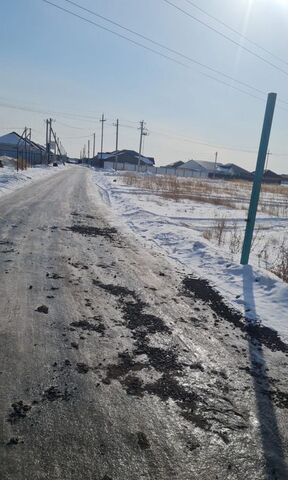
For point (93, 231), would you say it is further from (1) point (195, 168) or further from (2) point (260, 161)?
(1) point (195, 168)

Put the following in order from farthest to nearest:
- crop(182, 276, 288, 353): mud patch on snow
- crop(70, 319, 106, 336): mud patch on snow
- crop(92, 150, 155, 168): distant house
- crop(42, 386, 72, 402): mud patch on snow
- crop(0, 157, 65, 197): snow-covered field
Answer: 1. crop(92, 150, 155, 168): distant house
2. crop(0, 157, 65, 197): snow-covered field
3. crop(182, 276, 288, 353): mud patch on snow
4. crop(70, 319, 106, 336): mud patch on snow
5. crop(42, 386, 72, 402): mud patch on snow

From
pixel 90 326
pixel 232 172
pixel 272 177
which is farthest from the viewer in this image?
pixel 232 172

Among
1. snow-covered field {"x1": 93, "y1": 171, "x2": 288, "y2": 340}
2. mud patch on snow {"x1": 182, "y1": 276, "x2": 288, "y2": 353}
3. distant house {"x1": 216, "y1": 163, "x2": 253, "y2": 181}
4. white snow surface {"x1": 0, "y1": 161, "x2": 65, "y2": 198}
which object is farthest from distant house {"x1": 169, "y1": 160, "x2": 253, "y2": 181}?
mud patch on snow {"x1": 182, "y1": 276, "x2": 288, "y2": 353}

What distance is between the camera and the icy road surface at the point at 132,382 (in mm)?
2473

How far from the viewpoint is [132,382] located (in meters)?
3.34

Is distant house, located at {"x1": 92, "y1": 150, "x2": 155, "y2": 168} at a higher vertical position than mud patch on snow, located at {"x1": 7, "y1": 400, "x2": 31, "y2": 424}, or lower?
higher

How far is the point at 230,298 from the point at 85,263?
2.80 m

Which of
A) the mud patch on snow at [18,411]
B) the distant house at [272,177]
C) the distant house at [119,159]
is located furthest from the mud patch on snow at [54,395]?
the distant house at [272,177]

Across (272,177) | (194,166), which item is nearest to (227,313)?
(272,177)

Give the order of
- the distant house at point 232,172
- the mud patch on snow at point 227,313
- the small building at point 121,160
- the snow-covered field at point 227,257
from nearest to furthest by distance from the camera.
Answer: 1. the mud patch on snow at point 227,313
2. the snow-covered field at point 227,257
3. the small building at point 121,160
4. the distant house at point 232,172

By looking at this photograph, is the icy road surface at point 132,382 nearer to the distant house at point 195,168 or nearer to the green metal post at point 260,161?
the green metal post at point 260,161

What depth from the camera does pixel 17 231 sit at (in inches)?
362

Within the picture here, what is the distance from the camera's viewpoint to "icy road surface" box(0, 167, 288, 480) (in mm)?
2473

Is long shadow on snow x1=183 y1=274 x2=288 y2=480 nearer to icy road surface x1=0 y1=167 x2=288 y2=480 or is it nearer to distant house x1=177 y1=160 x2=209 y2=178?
Answer: icy road surface x1=0 y1=167 x2=288 y2=480
